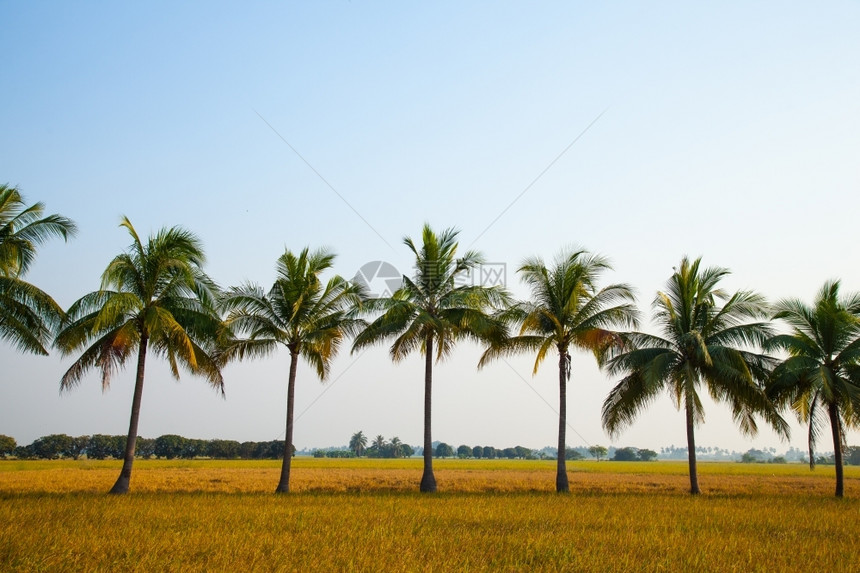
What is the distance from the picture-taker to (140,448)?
109 m

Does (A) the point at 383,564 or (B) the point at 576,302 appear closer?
(A) the point at 383,564

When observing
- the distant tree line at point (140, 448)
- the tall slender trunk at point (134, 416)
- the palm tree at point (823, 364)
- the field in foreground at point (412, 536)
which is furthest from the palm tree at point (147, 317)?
the distant tree line at point (140, 448)

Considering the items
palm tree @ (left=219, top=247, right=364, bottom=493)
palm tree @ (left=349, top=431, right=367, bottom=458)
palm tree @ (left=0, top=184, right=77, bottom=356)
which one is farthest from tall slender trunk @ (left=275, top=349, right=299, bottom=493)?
palm tree @ (left=349, top=431, right=367, bottom=458)

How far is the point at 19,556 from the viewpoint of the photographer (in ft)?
30.9

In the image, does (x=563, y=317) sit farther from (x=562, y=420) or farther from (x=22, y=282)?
(x=22, y=282)

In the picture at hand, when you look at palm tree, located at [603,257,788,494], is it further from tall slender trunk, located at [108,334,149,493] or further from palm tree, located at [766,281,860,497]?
tall slender trunk, located at [108,334,149,493]

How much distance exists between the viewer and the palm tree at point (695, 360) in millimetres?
24875

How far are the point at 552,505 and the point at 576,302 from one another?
10026 mm

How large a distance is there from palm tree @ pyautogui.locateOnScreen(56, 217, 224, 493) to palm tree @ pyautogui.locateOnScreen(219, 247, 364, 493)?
1.04 meters

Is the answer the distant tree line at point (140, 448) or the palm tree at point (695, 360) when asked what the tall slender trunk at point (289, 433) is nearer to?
the palm tree at point (695, 360)

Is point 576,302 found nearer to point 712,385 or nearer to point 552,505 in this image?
point 712,385

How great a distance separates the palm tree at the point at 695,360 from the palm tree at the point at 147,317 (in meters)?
17.1

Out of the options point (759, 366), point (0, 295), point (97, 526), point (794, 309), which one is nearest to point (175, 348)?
point (0, 295)

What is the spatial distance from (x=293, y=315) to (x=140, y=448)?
99703 mm
